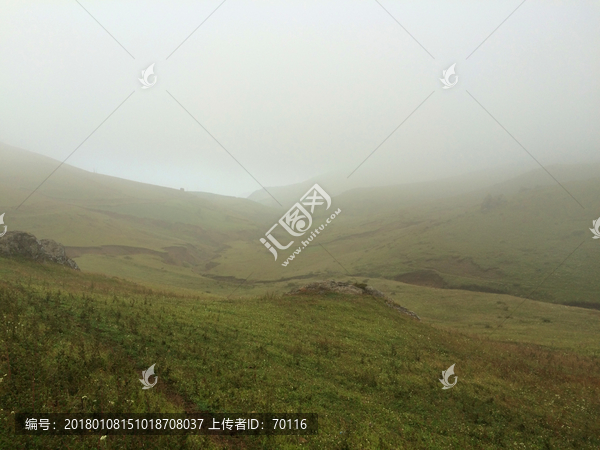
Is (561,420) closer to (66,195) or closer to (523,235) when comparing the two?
(523,235)

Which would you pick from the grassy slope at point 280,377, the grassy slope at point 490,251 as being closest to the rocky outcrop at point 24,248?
the grassy slope at point 280,377

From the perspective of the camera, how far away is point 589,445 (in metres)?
13.5

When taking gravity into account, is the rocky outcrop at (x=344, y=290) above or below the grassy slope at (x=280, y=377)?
above

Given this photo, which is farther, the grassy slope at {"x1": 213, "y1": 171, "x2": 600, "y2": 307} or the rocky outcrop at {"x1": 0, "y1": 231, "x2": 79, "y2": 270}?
the grassy slope at {"x1": 213, "y1": 171, "x2": 600, "y2": 307}

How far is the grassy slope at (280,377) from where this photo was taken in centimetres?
1041

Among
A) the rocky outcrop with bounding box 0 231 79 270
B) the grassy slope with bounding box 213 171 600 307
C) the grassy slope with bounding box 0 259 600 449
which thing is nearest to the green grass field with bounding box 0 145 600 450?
the grassy slope with bounding box 0 259 600 449

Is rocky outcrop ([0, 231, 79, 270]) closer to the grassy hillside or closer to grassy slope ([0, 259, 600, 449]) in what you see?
grassy slope ([0, 259, 600, 449])

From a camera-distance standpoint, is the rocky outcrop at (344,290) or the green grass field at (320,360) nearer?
the green grass field at (320,360)

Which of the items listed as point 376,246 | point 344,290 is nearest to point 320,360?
point 344,290

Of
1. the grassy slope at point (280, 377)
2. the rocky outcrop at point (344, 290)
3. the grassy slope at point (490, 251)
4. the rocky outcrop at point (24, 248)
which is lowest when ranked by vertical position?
the grassy slope at point (280, 377)

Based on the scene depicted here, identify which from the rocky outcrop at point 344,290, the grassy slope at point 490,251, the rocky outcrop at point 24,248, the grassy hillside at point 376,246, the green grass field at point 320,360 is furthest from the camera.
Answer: the grassy hillside at point 376,246

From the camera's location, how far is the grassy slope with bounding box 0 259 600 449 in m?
10.4

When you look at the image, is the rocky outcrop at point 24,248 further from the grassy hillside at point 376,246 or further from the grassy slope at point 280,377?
the grassy hillside at point 376,246

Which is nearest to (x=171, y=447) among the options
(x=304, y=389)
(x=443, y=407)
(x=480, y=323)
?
(x=304, y=389)
